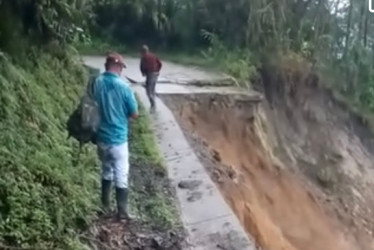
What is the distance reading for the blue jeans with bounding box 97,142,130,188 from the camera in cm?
744

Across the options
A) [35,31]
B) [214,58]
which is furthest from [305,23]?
[35,31]

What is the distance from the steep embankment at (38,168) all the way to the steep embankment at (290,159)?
2.81 m

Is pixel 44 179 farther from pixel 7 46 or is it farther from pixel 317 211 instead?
pixel 317 211

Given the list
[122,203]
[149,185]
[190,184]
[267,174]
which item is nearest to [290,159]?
[267,174]

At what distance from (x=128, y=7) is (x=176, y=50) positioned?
2.17 m

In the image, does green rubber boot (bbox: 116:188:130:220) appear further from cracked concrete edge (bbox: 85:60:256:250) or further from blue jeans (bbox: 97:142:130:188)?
cracked concrete edge (bbox: 85:60:256:250)

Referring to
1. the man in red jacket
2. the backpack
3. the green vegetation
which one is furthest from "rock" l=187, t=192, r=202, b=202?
the green vegetation

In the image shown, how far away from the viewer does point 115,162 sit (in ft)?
24.7

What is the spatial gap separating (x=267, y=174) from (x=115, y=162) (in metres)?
10.6

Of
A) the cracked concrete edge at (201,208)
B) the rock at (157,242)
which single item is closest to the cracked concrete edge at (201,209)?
the cracked concrete edge at (201,208)

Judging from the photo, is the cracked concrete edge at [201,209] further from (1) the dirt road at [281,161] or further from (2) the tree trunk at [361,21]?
(2) the tree trunk at [361,21]

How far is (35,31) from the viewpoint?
11.7 m

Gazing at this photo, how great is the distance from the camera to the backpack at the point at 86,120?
7.28m

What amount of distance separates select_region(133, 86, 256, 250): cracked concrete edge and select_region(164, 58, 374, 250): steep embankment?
594 mm
